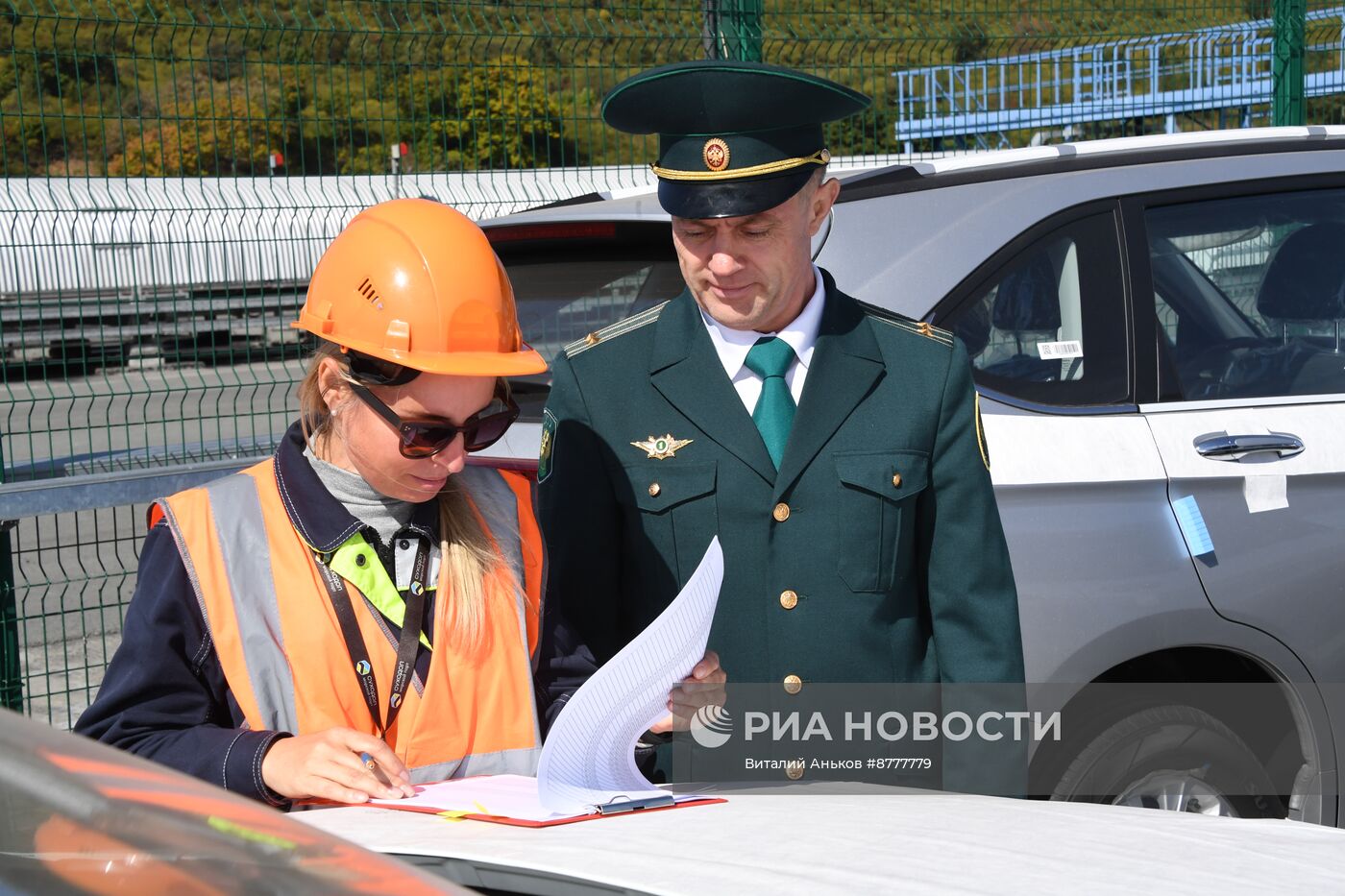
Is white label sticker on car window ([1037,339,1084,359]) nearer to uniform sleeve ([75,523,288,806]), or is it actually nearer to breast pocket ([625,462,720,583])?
breast pocket ([625,462,720,583])

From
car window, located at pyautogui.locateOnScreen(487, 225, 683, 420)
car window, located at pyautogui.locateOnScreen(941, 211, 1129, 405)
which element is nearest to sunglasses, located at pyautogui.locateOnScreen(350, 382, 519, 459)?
car window, located at pyautogui.locateOnScreen(487, 225, 683, 420)

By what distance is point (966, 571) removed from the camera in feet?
7.55

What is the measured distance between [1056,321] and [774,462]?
1122 millimetres

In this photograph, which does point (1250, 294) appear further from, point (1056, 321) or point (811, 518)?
point (811, 518)

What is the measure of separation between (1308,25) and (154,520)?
22.3ft

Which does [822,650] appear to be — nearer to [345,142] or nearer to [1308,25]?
[345,142]

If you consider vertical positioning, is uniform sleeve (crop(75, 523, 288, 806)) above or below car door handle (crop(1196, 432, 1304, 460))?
below

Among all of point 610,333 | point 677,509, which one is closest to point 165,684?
point 677,509

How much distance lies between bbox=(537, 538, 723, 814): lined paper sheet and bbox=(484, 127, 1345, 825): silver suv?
1352 millimetres

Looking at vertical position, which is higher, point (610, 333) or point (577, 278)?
point (577, 278)

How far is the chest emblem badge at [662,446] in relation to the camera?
7.75ft

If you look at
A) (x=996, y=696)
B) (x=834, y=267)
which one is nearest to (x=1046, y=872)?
(x=996, y=696)

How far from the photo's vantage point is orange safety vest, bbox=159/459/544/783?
76.7 inches

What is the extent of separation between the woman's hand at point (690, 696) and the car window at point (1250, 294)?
5.37 feet
